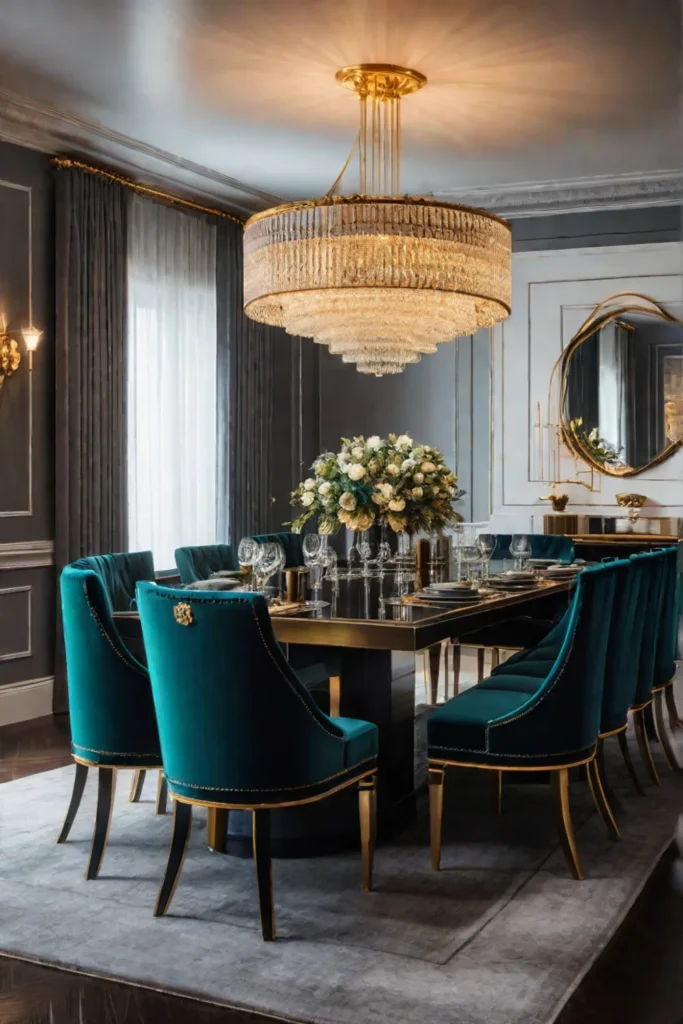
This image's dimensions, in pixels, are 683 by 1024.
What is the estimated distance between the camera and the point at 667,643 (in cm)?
466

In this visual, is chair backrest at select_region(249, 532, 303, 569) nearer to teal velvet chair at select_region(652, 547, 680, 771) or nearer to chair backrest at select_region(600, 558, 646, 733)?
teal velvet chair at select_region(652, 547, 680, 771)

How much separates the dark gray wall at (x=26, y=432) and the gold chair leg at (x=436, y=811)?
303 centimetres

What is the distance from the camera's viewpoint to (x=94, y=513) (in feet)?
20.3

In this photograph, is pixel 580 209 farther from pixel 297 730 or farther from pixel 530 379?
pixel 297 730

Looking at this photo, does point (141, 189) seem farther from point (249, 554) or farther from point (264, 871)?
point (264, 871)

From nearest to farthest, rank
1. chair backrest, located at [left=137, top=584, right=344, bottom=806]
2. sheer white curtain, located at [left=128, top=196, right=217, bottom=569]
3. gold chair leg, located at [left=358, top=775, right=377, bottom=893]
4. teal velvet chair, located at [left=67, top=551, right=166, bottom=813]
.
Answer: chair backrest, located at [left=137, top=584, right=344, bottom=806]
gold chair leg, located at [left=358, top=775, right=377, bottom=893]
teal velvet chair, located at [left=67, top=551, right=166, bottom=813]
sheer white curtain, located at [left=128, top=196, right=217, bottom=569]

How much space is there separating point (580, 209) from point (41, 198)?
10.9 ft

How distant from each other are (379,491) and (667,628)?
4.20 feet

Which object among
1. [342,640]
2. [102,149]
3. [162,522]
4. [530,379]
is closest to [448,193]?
[530,379]

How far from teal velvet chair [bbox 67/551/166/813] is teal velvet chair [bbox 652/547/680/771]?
6.55ft

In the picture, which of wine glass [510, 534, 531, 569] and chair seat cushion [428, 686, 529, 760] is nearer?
chair seat cushion [428, 686, 529, 760]

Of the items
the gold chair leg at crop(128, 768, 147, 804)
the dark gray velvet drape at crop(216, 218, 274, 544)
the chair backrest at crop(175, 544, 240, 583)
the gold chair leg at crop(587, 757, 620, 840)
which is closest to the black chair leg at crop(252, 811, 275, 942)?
the gold chair leg at crop(587, 757, 620, 840)

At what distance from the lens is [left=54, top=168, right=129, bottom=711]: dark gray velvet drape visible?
6.04 meters

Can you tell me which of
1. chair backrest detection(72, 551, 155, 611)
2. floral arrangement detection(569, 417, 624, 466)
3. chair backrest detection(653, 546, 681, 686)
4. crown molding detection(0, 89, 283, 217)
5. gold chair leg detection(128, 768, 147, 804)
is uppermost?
crown molding detection(0, 89, 283, 217)
